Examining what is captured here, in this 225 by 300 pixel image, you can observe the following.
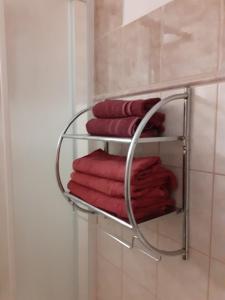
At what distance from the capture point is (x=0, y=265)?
1037 mm

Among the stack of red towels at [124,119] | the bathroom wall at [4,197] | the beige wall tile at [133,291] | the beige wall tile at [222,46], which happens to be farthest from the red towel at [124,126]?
the beige wall tile at [133,291]

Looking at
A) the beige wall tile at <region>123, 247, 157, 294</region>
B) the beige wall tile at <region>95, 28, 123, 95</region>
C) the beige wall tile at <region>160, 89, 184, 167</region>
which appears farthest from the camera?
the beige wall tile at <region>95, 28, 123, 95</region>

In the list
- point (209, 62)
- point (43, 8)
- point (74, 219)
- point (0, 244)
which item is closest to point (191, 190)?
point (209, 62)

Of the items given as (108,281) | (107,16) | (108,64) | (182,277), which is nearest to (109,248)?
(108,281)

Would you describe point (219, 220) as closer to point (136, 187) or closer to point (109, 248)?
point (136, 187)

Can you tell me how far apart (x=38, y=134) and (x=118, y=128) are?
1.53 feet

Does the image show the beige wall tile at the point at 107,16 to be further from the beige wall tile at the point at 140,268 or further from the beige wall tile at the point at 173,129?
the beige wall tile at the point at 140,268

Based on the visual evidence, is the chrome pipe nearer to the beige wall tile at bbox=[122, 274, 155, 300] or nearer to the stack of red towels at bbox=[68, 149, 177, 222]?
the stack of red towels at bbox=[68, 149, 177, 222]

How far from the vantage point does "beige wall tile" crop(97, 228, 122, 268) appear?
41.7 inches

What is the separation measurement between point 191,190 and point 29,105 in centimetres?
71

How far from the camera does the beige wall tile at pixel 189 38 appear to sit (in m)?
0.67

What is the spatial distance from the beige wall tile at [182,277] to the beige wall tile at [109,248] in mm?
229

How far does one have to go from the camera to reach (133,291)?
986 mm

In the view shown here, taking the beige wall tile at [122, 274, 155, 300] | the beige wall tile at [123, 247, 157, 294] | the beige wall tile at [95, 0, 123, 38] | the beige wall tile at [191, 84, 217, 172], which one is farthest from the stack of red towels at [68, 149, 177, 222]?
the beige wall tile at [95, 0, 123, 38]
